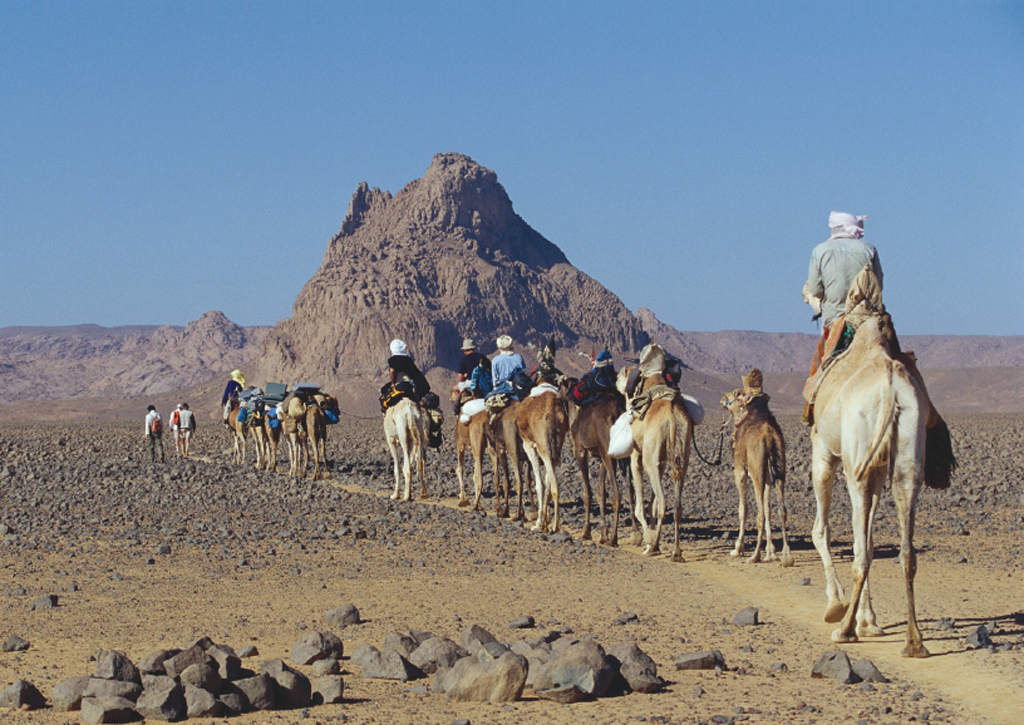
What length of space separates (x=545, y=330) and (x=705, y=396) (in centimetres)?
2034

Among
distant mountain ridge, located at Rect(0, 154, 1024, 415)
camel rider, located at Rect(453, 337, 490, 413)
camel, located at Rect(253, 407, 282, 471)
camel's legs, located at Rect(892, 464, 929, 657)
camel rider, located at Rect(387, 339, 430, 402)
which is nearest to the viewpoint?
camel's legs, located at Rect(892, 464, 929, 657)

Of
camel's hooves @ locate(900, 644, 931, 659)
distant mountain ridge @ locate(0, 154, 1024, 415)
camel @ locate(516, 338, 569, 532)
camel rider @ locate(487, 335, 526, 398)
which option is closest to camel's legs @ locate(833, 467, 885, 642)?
camel's hooves @ locate(900, 644, 931, 659)

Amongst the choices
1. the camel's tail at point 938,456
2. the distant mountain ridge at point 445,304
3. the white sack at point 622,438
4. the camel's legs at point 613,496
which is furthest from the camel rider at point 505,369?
the distant mountain ridge at point 445,304

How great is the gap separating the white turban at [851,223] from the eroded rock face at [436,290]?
100252 mm

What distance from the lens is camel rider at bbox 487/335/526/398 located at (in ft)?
57.4

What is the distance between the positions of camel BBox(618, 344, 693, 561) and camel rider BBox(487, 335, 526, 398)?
4.16 m

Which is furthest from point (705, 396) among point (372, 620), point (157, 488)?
point (372, 620)

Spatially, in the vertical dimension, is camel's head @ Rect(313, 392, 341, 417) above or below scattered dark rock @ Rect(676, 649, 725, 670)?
above

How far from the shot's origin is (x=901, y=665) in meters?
7.43

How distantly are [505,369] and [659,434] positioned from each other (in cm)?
517

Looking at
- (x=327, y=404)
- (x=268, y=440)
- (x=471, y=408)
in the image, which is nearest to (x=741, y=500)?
(x=471, y=408)

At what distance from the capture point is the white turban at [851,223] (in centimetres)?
948

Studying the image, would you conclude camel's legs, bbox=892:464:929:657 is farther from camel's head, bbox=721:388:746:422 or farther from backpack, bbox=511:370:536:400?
backpack, bbox=511:370:536:400

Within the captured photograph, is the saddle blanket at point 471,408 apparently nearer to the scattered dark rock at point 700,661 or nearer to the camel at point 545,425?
→ the camel at point 545,425
